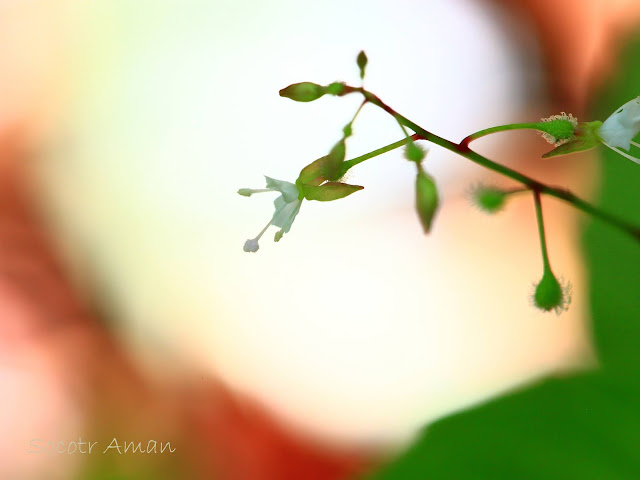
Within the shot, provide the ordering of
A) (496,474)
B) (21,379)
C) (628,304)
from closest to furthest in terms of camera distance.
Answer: (496,474) → (628,304) → (21,379)

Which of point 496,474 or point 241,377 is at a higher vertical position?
point 496,474

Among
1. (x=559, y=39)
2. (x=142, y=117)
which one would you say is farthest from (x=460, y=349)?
(x=142, y=117)

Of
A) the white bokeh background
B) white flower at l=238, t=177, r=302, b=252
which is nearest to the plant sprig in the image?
white flower at l=238, t=177, r=302, b=252

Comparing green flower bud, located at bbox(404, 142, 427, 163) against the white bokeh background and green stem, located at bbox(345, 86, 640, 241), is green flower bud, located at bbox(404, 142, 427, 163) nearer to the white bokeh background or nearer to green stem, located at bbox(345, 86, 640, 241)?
green stem, located at bbox(345, 86, 640, 241)

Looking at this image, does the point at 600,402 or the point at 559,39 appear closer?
the point at 600,402

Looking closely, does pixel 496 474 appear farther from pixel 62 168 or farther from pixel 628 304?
pixel 62 168

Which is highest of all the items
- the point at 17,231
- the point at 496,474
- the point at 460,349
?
the point at 17,231

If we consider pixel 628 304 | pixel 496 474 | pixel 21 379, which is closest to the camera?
pixel 496 474
